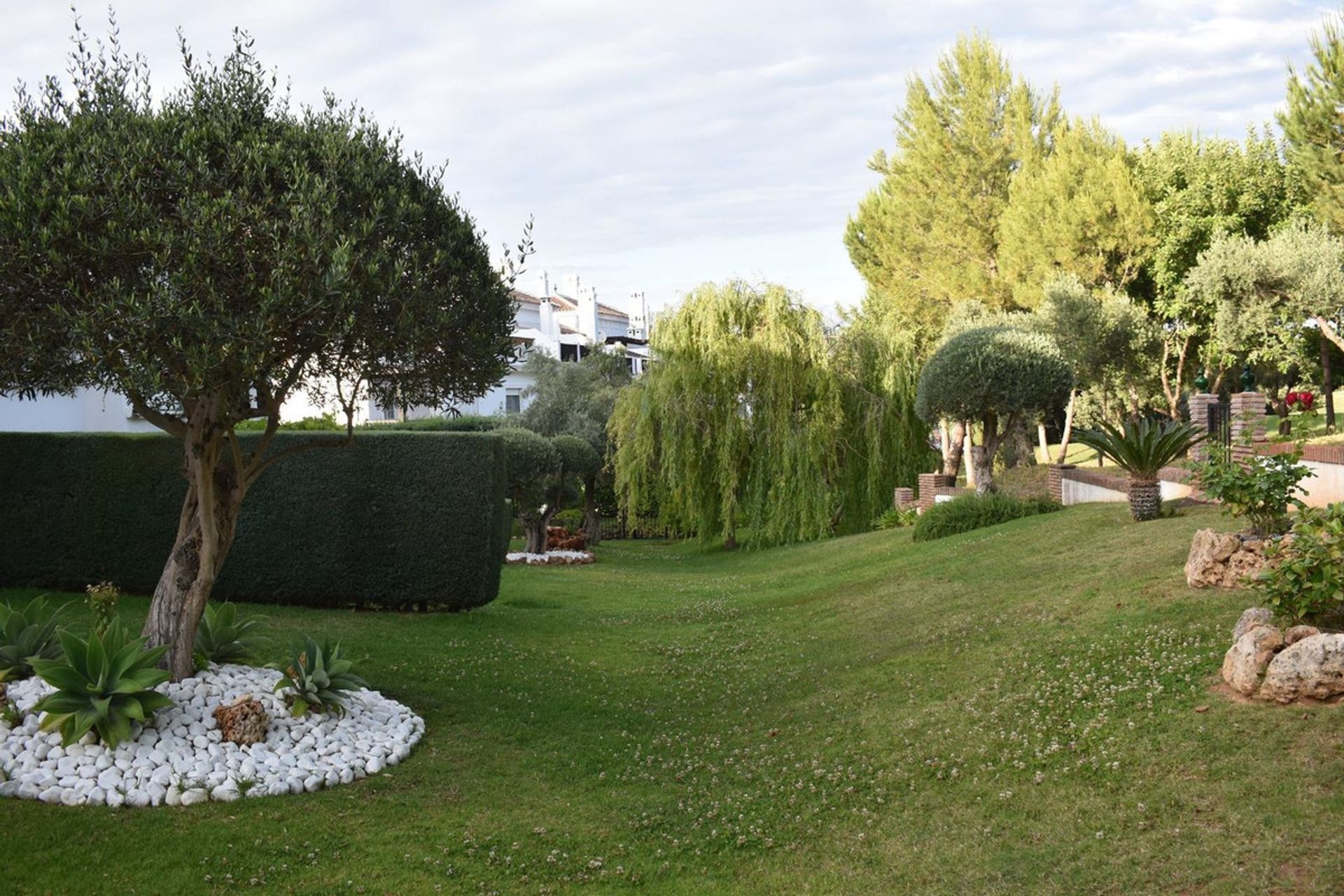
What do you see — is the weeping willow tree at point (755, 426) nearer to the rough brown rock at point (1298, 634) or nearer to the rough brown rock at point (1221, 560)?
the rough brown rock at point (1221, 560)

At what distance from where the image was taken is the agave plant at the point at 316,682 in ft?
27.6

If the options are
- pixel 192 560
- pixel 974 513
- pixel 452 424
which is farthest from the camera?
pixel 452 424

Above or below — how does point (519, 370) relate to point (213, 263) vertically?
above

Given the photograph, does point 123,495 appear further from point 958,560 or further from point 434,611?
point 958,560

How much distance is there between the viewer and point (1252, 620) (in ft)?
25.0

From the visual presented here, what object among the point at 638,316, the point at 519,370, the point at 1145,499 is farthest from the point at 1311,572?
the point at 638,316

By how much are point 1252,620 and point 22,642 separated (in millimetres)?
8940

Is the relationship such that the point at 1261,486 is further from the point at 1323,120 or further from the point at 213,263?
the point at 1323,120

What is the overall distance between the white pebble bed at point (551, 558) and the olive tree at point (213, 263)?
604 inches

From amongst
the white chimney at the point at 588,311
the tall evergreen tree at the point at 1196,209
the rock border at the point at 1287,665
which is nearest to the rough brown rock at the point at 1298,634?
the rock border at the point at 1287,665

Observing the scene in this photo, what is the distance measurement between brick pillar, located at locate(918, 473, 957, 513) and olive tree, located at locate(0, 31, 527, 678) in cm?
Result: 1544

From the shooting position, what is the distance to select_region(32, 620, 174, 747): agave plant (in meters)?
7.23

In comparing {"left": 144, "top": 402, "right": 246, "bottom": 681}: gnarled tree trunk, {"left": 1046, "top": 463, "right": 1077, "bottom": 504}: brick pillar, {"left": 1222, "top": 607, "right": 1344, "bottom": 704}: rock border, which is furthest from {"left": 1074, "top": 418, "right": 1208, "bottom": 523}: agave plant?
{"left": 144, "top": 402, "right": 246, "bottom": 681}: gnarled tree trunk

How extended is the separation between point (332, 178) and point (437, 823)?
460cm
